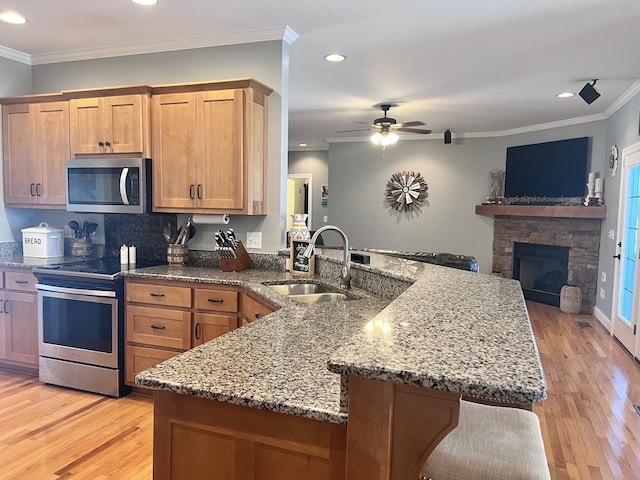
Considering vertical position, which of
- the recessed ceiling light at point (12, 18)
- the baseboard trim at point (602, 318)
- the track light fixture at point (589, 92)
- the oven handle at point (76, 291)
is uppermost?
the recessed ceiling light at point (12, 18)

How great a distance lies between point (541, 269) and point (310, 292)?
531cm

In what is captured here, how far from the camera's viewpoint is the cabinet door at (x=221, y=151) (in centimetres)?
320

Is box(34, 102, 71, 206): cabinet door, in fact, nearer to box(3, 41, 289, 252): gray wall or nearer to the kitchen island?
box(3, 41, 289, 252): gray wall

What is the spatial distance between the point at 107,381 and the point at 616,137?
577 centimetres

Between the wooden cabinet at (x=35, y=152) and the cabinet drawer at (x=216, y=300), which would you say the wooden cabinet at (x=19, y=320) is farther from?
the cabinet drawer at (x=216, y=300)

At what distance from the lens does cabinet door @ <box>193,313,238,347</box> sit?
298 cm

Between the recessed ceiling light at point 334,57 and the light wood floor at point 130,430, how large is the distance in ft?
9.53

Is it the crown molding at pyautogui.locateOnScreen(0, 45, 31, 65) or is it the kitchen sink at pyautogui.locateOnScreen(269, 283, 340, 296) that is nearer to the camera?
the kitchen sink at pyautogui.locateOnScreen(269, 283, 340, 296)

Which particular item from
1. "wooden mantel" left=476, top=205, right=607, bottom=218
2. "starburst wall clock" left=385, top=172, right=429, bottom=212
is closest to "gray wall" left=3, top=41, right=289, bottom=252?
"wooden mantel" left=476, top=205, right=607, bottom=218

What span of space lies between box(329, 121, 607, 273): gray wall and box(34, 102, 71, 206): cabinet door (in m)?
5.29

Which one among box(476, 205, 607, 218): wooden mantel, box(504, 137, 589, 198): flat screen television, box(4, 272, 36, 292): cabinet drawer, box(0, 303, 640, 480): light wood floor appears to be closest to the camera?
box(0, 303, 640, 480): light wood floor

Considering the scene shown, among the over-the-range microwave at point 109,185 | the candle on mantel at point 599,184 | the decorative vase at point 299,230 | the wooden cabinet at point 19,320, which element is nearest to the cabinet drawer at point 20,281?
the wooden cabinet at point 19,320

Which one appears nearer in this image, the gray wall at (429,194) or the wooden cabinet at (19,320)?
the wooden cabinet at (19,320)

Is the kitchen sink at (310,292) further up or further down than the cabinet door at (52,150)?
further down
